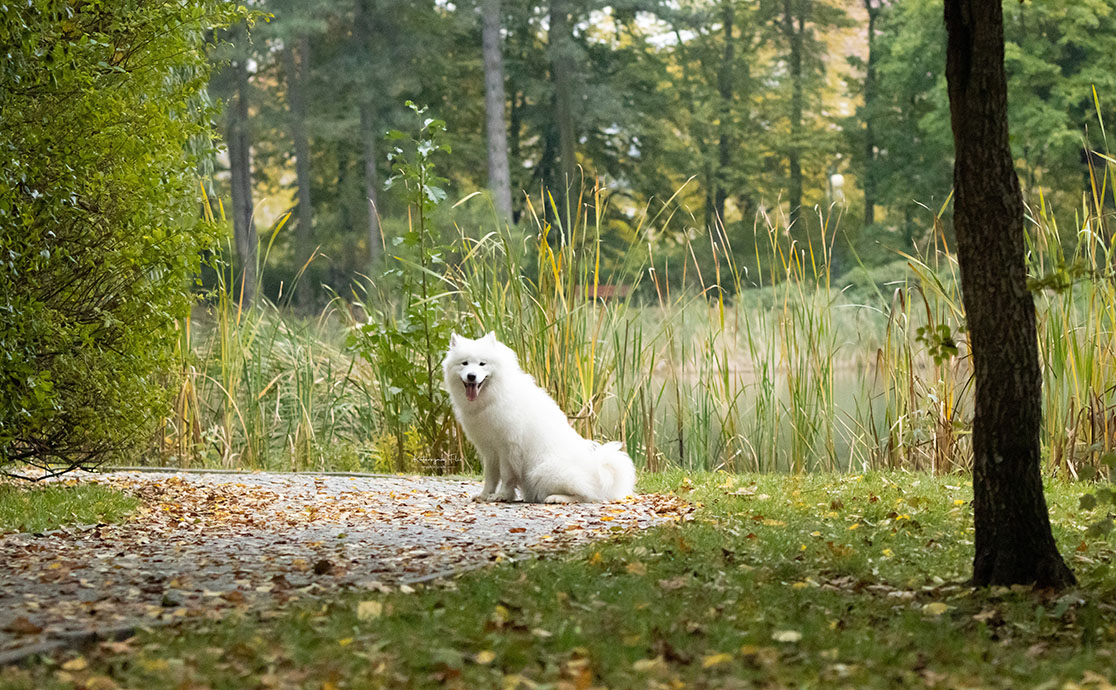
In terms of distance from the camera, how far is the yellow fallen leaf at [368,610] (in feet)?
12.1

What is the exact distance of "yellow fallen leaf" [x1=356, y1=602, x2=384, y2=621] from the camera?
145 inches

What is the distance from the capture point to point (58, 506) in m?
6.14

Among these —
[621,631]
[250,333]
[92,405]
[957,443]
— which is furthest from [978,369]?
[250,333]

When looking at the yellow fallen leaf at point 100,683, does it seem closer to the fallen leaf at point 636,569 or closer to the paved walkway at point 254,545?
the paved walkway at point 254,545

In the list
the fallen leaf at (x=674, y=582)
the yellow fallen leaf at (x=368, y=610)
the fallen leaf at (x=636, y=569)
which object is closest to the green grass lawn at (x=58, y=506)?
the yellow fallen leaf at (x=368, y=610)

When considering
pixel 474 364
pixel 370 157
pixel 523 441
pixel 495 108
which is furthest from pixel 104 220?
pixel 370 157

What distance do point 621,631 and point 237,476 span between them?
498cm

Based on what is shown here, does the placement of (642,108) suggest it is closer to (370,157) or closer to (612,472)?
(370,157)

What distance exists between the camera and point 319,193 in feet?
90.7

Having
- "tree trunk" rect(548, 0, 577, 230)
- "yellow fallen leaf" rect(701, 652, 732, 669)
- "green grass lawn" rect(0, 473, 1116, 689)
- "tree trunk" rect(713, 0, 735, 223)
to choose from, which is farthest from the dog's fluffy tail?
"tree trunk" rect(713, 0, 735, 223)

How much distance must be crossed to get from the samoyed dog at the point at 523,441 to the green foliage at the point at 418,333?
1.79 metres

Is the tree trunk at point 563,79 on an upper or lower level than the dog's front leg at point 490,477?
upper

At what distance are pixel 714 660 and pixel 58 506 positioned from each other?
14.2 ft

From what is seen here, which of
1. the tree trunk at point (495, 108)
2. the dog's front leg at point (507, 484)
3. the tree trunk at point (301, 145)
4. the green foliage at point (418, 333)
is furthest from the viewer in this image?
the tree trunk at point (301, 145)
